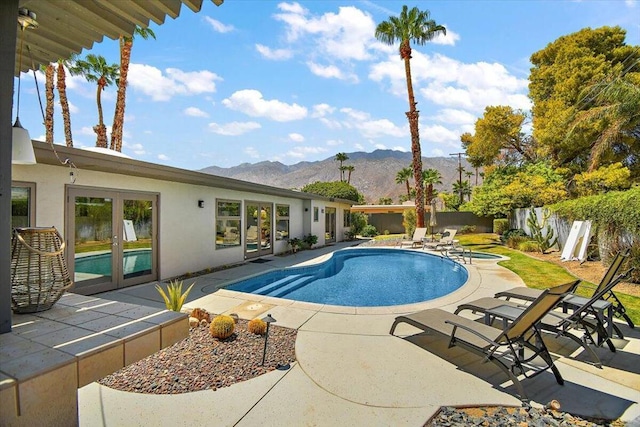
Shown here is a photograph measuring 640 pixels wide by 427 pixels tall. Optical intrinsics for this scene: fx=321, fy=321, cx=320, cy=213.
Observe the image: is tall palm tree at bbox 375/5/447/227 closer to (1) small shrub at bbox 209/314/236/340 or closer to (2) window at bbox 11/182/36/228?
(1) small shrub at bbox 209/314/236/340

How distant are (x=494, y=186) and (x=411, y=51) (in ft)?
35.6

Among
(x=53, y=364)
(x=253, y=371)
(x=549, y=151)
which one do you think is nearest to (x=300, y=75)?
(x=549, y=151)

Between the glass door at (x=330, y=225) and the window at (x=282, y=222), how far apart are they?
4366 millimetres

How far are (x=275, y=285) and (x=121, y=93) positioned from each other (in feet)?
41.2

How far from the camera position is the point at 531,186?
18406 millimetres

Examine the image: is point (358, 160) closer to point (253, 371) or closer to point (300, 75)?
point (300, 75)

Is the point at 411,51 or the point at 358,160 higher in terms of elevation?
the point at 358,160

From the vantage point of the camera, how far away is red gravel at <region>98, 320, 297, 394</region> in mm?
3496

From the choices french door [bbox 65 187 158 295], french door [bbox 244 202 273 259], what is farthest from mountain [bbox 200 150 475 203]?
french door [bbox 65 187 158 295]

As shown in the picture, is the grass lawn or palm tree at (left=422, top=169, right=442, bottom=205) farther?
palm tree at (left=422, top=169, right=442, bottom=205)

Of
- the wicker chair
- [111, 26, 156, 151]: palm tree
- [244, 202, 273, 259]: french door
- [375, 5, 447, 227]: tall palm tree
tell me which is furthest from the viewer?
[375, 5, 447, 227]: tall palm tree

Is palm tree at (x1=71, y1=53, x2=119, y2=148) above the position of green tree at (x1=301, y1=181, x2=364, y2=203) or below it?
above

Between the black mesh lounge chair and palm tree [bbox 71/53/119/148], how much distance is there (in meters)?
21.6

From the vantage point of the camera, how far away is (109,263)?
7.59 meters
